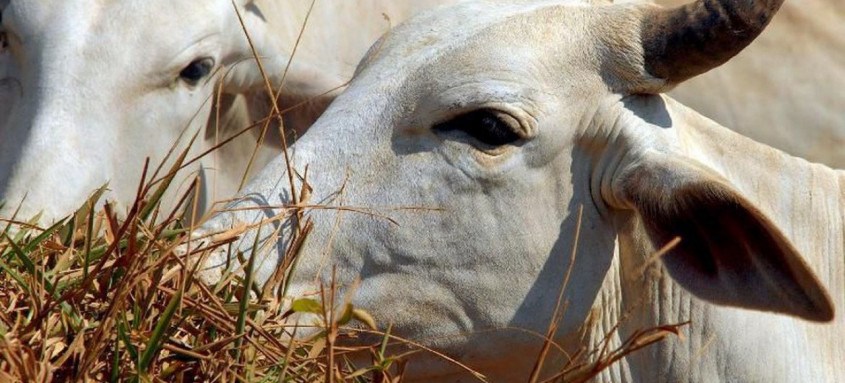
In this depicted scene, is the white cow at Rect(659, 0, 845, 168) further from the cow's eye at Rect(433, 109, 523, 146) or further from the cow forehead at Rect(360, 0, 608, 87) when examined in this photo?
the cow's eye at Rect(433, 109, 523, 146)

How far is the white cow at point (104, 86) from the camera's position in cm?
500

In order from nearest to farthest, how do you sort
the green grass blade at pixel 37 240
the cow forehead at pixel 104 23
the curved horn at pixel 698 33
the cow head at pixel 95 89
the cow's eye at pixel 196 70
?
the green grass blade at pixel 37 240 < the curved horn at pixel 698 33 < the cow head at pixel 95 89 < the cow forehead at pixel 104 23 < the cow's eye at pixel 196 70

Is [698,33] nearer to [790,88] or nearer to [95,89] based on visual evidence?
[95,89]

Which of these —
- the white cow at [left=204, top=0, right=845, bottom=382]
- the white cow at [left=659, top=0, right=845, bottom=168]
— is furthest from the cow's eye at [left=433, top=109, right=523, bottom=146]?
the white cow at [left=659, top=0, right=845, bottom=168]

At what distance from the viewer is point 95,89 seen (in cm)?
519

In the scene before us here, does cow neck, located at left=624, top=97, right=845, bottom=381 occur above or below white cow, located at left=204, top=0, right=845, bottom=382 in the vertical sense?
below

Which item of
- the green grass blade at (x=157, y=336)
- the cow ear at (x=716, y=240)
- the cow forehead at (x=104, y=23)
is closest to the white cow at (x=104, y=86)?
the cow forehead at (x=104, y=23)

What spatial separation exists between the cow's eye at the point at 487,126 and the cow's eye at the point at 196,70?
6.99 feet

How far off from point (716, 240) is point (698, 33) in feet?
1.61

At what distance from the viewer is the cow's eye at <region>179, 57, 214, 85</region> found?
Answer: 5523 mm

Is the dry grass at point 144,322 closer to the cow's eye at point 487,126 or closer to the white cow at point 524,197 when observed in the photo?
the white cow at point 524,197

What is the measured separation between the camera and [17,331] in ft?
9.38

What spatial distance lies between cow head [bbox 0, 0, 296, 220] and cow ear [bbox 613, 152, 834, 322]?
1922 millimetres

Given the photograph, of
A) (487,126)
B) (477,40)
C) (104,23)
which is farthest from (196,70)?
(487,126)
